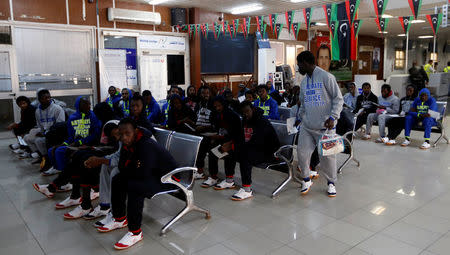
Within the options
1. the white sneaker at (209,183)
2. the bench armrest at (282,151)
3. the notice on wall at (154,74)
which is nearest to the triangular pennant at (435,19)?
the bench armrest at (282,151)

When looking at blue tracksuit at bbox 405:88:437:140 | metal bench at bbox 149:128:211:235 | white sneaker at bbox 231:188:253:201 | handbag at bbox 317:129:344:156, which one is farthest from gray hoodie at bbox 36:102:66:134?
blue tracksuit at bbox 405:88:437:140

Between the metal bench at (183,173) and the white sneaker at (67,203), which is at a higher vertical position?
the metal bench at (183,173)

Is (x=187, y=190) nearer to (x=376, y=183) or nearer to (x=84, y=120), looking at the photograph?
(x=84, y=120)

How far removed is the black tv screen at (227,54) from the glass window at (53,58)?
346cm

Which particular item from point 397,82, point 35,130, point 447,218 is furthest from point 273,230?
point 397,82

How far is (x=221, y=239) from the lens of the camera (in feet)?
9.34

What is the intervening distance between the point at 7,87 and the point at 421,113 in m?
8.34

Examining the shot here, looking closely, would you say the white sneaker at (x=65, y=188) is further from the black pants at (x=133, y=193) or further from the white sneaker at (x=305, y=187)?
the white sneaker at (x=305, y=187)

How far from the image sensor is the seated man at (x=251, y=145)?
12.3ft

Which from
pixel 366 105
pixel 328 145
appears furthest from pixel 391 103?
pixel 328 145

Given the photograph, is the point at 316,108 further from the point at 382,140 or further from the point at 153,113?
the point at 382,140

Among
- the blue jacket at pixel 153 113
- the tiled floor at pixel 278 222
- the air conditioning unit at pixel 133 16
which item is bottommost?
the tiled floor at pixel 278 222

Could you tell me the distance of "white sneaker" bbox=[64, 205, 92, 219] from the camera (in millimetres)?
3282

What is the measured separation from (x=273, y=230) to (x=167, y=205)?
120 centimetres
